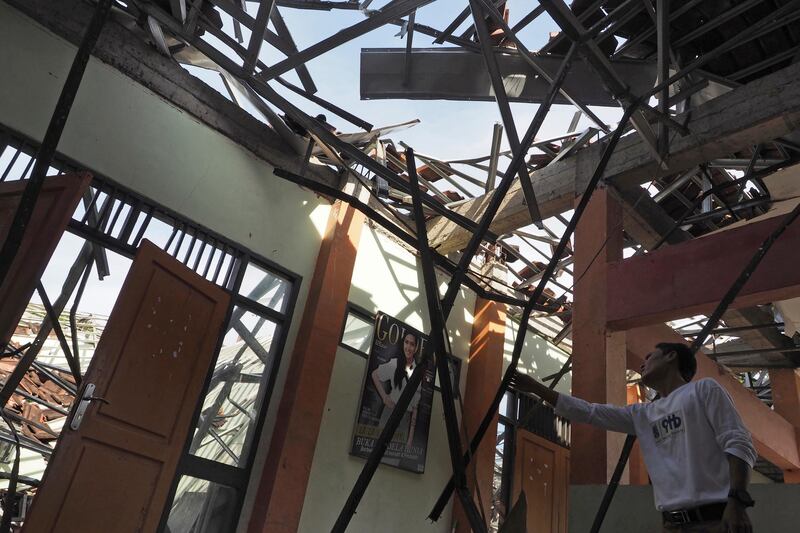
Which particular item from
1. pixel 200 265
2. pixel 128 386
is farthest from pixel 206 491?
pixel 200 265

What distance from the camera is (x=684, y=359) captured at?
9.32 feet

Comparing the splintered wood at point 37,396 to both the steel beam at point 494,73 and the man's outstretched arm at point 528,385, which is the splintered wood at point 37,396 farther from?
the man's outstretched arm at point 528,385

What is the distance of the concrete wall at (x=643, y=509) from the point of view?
7.98 ft

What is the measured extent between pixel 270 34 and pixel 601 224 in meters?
3.71

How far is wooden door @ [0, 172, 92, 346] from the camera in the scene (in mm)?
3938

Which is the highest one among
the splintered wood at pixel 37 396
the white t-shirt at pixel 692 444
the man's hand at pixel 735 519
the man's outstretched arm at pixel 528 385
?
the splintered wood at pixel 37 396

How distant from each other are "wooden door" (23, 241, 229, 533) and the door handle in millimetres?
30

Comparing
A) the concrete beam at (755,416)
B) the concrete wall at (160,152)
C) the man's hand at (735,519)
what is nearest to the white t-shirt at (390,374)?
the concrete wall at (160,152)

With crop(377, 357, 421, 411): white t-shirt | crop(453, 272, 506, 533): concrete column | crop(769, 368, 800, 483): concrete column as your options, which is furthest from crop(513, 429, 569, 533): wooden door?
crop(769, 368, 800, 483): concrete column

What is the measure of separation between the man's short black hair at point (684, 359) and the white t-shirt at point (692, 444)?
185 mm

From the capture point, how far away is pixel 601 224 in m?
5.81

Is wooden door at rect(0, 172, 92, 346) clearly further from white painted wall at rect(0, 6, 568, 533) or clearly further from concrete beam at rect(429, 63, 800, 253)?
concrete beam at rect(429, 63, 800, 253)

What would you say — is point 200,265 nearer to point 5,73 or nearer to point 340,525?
point 5,73

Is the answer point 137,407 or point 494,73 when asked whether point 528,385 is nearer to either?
point 494,73
